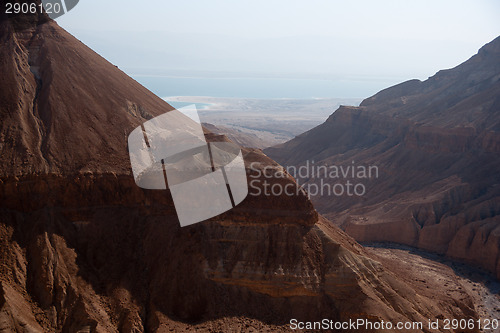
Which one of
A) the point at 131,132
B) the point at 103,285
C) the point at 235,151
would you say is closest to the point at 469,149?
the point at 235,151

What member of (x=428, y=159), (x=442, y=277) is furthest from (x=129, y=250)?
(x=428, y=159)

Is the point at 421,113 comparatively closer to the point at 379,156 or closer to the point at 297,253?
the point at 379,156

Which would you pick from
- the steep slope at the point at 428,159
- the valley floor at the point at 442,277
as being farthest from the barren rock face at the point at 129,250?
the steep slope at the point at 428,159

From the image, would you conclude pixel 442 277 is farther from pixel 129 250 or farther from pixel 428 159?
pixel 129 250

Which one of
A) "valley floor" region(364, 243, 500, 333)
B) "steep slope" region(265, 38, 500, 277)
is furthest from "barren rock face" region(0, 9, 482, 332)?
"steep slope" region(265, 38, 500, 277)

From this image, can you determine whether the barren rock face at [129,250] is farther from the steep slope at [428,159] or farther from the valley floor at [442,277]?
the steep slope at [428,159]
